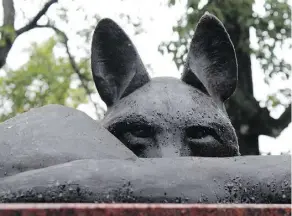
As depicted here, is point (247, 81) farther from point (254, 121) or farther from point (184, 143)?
point (184, 143)

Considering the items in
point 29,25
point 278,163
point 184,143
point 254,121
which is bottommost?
point 254,121

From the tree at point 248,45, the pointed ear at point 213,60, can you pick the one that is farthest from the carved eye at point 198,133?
the tree at point 248,45

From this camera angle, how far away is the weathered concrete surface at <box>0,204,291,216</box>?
172 cm

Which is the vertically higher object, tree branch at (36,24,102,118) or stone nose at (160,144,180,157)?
stone nose at (160,144,180,157)

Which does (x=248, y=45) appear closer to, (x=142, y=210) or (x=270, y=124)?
(x=270, y=124)

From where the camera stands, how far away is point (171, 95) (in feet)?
11.2

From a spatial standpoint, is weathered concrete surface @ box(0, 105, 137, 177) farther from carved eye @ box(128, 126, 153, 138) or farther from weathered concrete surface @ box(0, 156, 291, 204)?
carved eye @ box(128, 126, 153, 138)

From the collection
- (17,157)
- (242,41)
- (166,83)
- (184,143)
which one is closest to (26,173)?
(17,157)

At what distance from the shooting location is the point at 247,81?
32.0ft

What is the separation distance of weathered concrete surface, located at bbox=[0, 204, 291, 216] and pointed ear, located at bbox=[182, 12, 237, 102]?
5.92ft

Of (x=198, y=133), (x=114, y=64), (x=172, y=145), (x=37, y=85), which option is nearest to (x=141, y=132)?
(x=172, y=145)

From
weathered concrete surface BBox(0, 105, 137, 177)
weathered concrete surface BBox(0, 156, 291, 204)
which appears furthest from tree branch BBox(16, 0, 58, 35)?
weathered concrete surface BBox(0, 156, 291, 204)

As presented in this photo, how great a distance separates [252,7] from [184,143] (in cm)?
634

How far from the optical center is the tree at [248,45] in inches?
353
